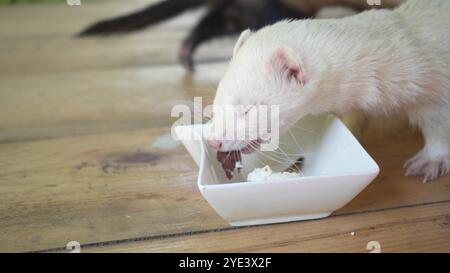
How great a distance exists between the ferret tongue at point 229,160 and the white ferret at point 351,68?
50 mm

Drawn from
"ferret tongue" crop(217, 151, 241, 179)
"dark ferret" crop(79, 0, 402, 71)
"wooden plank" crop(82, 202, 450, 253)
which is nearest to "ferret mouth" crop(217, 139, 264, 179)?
"ferret tongue" crop(217, 151, 241, 179)

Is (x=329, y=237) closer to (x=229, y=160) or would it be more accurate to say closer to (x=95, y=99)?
(x=229, y=160)

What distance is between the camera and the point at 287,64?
0.84m

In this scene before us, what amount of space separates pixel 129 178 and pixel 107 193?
6 cm

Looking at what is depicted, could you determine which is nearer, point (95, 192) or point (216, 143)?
point (216, 143)

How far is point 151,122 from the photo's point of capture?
1261mm

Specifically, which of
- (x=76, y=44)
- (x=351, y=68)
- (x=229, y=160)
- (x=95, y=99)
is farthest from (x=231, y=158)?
(x=76, y=44)

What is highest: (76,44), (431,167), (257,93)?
(257,93)

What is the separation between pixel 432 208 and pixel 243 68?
0.39m

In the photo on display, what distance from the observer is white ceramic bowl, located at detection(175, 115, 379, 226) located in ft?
2.58

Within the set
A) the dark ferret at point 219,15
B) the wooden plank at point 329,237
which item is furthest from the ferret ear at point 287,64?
the dark ferret at point 219,15
